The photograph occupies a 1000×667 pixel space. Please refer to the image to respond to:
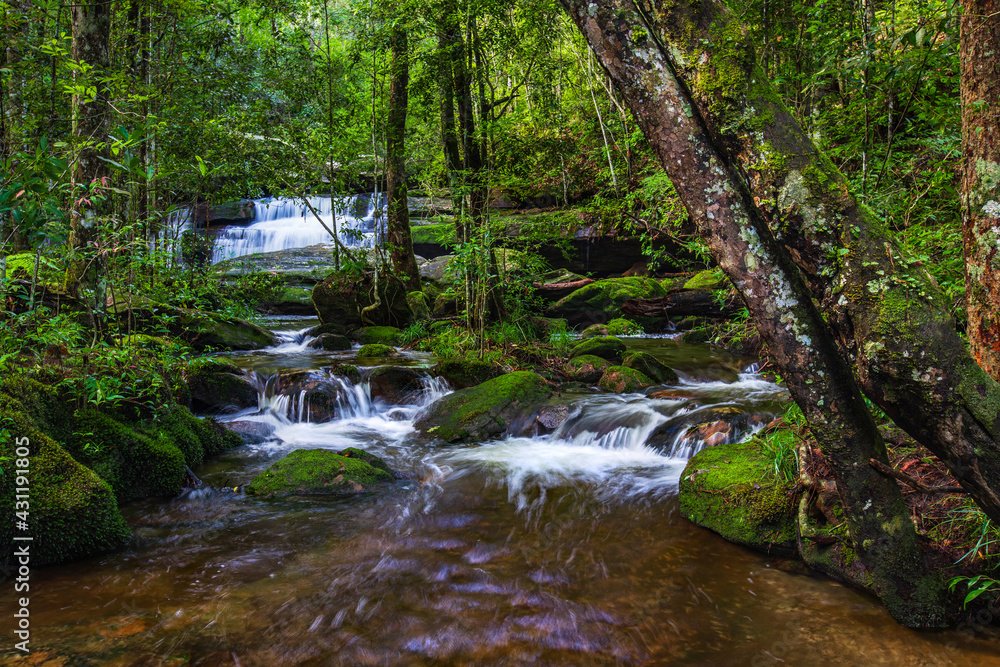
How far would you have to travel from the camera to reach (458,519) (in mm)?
4922

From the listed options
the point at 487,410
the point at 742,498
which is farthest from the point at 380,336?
the point at 742,498

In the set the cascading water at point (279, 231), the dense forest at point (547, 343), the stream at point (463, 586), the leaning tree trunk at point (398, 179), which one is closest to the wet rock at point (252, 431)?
the dense forest at point (547, 343)

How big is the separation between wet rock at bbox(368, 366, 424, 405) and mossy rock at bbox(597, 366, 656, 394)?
2.92 meters

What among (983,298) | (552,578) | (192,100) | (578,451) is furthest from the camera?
(192,100)

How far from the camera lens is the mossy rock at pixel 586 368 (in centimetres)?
909

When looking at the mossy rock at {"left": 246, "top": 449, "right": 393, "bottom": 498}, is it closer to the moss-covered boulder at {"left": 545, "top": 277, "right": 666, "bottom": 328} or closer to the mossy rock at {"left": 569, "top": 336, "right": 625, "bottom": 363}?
the mossy rock at {"left": 569, "top": 336, "right": 625, "bottom": 363}

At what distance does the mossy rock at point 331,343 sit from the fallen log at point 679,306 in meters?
7.30

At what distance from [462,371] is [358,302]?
5.14 metres

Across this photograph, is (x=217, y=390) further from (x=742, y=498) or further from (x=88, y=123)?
(x=742, y=498)

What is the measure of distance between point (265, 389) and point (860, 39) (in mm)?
7986

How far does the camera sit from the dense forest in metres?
2.55

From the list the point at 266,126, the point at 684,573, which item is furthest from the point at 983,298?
the point at 266,126

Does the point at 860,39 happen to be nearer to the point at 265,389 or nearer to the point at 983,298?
the point at 983,298

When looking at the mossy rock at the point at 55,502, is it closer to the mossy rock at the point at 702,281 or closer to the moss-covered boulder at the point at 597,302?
the moss-covered boulder at the point at 597,302
